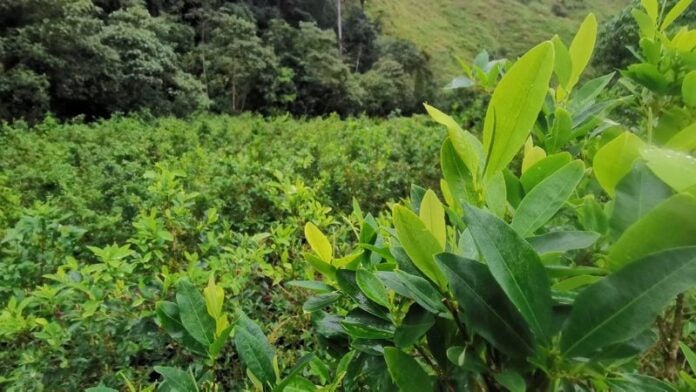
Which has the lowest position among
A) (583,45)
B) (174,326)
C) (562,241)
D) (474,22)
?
(474,22)

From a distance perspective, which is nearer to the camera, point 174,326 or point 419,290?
point 419,290

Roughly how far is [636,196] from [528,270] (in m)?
0.11

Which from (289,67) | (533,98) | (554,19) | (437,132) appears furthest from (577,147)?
(554,19)

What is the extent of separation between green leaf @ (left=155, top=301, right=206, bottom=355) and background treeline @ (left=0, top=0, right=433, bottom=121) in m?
10.8

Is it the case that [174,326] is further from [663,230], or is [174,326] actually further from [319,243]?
[663,230]

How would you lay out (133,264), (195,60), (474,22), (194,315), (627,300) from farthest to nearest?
(474,22) < (195,60) < (133,264) < (194,315) < (627,300)

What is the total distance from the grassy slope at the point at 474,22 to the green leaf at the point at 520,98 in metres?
25.9

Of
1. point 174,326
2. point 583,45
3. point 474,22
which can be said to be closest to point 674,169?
point 583,45

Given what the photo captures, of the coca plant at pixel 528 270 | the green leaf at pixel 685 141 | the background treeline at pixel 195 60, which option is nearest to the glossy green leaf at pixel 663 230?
the coca plant at pixel 528 270

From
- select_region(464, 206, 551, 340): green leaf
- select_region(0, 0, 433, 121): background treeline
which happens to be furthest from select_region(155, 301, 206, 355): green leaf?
select_region(0, 0, 433, 121): background treeline

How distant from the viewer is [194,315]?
443 millimetres

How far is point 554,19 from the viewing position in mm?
31266

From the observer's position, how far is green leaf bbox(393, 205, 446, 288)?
0.31 m

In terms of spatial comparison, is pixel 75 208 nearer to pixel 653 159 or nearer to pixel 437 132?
pixel 653 159
